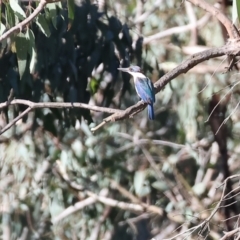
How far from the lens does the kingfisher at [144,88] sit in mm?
3691

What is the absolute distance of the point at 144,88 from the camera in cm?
387

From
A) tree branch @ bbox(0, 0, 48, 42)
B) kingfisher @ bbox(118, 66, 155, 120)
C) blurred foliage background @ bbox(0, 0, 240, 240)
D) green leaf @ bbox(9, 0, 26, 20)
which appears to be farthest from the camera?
blurred foliage background @ bbox(0, 0, 240, 240)

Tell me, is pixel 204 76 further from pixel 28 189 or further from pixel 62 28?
pixel 62 28

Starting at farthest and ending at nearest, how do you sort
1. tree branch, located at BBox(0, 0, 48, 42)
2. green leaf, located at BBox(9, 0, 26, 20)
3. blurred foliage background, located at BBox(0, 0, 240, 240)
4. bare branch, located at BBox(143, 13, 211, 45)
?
1. bare branch, located at BBox(143, 13, 211, 45)
2. blurred foliage background, located at BBox(0, 0, 240, 240)
3. green leaf, located at BBox(9, 0, 26, 20)
4. tree branch, located at BBox(0, 0, 48, 42)

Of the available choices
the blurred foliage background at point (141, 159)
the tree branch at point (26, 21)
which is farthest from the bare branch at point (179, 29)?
the tree branch at point (26, 21)

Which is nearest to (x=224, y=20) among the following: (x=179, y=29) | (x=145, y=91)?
(x=145, y=91)

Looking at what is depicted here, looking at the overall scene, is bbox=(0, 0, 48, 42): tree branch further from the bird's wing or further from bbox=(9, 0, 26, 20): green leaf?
the bird's wing

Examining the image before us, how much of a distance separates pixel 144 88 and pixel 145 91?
0.02 m

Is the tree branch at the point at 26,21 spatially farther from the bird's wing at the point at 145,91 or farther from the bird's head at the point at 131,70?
the bird's head at the point at 131,70

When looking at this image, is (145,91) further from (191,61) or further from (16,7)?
(16,7)

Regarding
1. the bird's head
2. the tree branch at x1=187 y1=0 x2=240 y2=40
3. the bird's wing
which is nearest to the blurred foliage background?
the bird's head

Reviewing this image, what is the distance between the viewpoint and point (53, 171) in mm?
6602

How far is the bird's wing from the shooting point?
12.1 ft

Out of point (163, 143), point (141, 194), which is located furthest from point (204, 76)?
point (141, 194)
